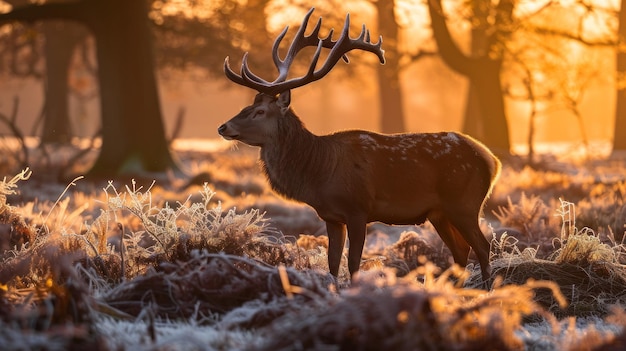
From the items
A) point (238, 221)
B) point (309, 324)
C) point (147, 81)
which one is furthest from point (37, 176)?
point (309, 324)

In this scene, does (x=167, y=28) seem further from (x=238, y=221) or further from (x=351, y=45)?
(x=238, y=221)

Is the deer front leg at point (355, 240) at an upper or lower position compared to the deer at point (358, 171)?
lower

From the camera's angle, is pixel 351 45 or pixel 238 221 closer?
pixel 238 221

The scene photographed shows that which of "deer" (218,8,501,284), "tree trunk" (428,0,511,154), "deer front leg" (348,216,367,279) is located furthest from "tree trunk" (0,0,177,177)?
"deer front leg" (348,216,367,279)

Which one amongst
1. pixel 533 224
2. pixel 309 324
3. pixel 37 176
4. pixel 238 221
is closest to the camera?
pixel 309 324

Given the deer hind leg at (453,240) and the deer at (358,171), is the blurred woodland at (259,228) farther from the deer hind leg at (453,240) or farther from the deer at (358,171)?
the deer at (358,171)

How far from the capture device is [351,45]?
27.5 feet

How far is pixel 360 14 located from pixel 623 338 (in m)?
31.6

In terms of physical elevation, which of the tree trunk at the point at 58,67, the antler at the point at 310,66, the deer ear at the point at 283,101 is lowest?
the tree trunk at the point at 58,67

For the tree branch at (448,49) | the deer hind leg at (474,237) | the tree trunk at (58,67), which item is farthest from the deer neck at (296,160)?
the tree trunk at (58,67)

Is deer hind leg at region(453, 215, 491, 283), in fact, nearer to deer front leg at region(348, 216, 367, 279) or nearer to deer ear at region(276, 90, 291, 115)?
deer front leg at region(348, 216, 367, 279)

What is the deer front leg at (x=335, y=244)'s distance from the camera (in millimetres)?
7637

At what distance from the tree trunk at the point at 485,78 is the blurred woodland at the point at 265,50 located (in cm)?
3

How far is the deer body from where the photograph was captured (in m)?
7.55
